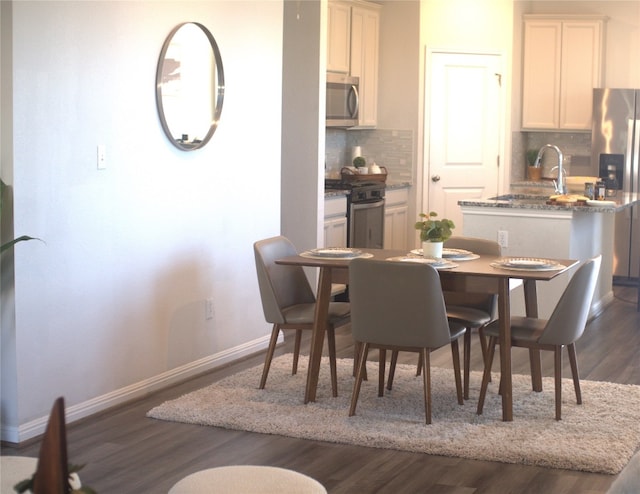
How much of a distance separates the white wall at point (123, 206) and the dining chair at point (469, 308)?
120cm

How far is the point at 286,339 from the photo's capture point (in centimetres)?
636

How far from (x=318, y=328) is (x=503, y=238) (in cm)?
227

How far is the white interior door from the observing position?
866cm

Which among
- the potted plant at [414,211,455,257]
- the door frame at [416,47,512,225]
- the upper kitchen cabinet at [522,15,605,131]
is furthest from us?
the upper kitchen cabinet at [522,15,605,131]

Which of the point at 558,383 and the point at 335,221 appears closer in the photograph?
the point at 558,383

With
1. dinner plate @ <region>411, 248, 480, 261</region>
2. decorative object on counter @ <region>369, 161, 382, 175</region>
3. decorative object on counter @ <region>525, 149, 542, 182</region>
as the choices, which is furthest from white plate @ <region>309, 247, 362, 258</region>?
decorative object on counter @ <region>525, 149, 542, 182</region>

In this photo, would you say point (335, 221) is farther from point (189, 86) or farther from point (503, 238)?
point (189, 86)

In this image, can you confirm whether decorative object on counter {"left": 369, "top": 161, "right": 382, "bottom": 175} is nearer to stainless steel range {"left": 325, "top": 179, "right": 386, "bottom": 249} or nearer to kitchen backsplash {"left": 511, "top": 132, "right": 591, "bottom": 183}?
stainless steel range {"left": 325, "top": 179, "right": 386, "bottom": 249}

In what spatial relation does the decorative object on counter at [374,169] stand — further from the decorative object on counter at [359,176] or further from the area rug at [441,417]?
the area rug at [441,417]

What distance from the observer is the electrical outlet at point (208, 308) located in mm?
5439

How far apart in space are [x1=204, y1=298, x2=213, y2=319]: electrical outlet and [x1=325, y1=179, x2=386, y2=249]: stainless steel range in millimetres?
2195

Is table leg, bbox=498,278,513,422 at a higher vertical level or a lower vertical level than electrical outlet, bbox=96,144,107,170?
lower

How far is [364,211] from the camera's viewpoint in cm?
767

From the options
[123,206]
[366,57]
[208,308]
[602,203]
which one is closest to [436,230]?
[208,308]
